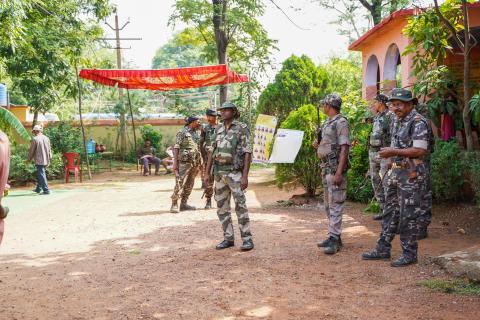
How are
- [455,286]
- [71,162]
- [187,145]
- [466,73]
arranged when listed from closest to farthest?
[455,286], [466,73], [187,145], [71,162]

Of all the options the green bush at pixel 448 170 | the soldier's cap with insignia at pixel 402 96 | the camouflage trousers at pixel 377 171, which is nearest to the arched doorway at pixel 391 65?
the green bush at pixel 448 170

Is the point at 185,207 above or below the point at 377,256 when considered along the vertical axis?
above

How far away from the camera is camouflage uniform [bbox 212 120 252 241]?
606 centimetres

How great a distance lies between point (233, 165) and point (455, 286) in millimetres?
2724

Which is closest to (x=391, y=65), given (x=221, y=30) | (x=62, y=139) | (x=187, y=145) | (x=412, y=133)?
(x=187, y=145)

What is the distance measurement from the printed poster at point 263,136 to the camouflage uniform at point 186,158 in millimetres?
3886

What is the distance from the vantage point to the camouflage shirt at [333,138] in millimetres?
5727

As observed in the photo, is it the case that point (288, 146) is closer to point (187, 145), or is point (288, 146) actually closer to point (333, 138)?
point (187, 145)

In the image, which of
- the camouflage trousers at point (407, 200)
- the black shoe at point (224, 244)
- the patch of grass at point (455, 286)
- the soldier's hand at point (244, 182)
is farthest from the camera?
the black shoe at point (224, 244)

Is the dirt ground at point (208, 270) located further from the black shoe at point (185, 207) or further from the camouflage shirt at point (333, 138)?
the camouflage shirt at point (333, 138)

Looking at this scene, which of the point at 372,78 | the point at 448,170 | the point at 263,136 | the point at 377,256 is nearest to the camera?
the point at 377,256

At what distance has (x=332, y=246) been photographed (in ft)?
19.0

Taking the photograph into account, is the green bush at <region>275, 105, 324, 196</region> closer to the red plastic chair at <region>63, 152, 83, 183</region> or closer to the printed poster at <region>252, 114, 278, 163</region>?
the printed poster at <region>252, 114, 278, 163</region>

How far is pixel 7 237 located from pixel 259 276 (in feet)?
14.1
